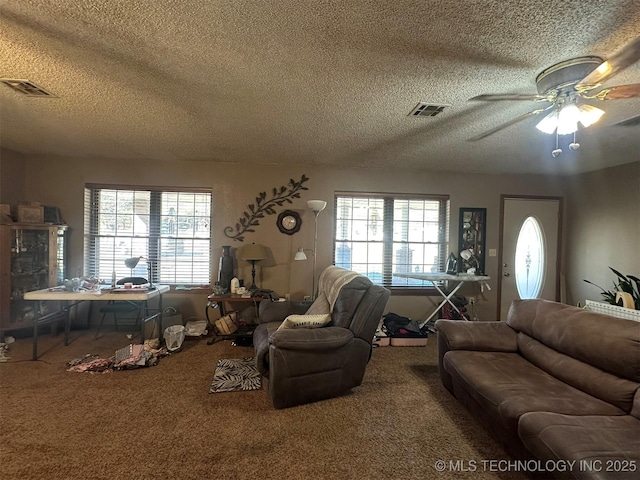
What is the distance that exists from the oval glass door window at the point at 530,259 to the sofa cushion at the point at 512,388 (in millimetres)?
2876

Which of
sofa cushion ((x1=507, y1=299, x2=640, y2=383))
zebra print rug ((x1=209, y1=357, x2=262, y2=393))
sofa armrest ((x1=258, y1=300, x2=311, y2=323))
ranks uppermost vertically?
sofa cushion ((x1=507, y1=299, x2=640, y2=383))

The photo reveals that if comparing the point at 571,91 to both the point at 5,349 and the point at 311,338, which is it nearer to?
the point at 311,338

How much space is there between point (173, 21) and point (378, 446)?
2.72 meters

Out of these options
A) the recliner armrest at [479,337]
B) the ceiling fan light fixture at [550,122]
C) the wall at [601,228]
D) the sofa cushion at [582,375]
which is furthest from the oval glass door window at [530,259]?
the ceiling fan light fixture at [550,122]

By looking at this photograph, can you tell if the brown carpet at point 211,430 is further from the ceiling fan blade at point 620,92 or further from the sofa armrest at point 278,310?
the ceiling fan blade at point 620,92

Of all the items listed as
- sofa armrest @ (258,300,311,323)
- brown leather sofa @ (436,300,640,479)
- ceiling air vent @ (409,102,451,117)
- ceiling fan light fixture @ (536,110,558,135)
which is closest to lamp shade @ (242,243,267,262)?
sofa armrest @ (258,300,311,323)

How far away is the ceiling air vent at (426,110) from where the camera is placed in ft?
7.89

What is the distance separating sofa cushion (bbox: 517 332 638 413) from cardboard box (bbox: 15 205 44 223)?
5.41m

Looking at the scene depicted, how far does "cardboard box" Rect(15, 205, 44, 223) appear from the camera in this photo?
11.6 ft

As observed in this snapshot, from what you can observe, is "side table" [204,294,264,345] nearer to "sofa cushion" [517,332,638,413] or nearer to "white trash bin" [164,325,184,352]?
"white trash bin" [164,325,184,352]

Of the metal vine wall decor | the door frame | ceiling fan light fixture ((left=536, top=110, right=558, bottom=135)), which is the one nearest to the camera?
ceiling fan light fixture ((left=536, top=110, right=558, bottom=135))

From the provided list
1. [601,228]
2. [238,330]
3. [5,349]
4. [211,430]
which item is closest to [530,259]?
[601,228]

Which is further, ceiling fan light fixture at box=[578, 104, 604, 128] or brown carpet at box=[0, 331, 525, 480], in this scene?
ceiling fan light fixture at box=[578, 104, 604, 128]

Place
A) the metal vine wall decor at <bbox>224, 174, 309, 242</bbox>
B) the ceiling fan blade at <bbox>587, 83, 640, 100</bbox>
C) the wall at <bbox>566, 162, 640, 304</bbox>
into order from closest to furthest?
the ceiling fan blade at <bbox>587, 83, 640, 100</bbox> → the wall at <bbox>566, 162, 640, 304</bbox> → the metal vine wall decor at <bbox>224, 174, 309, 242</bbox>
